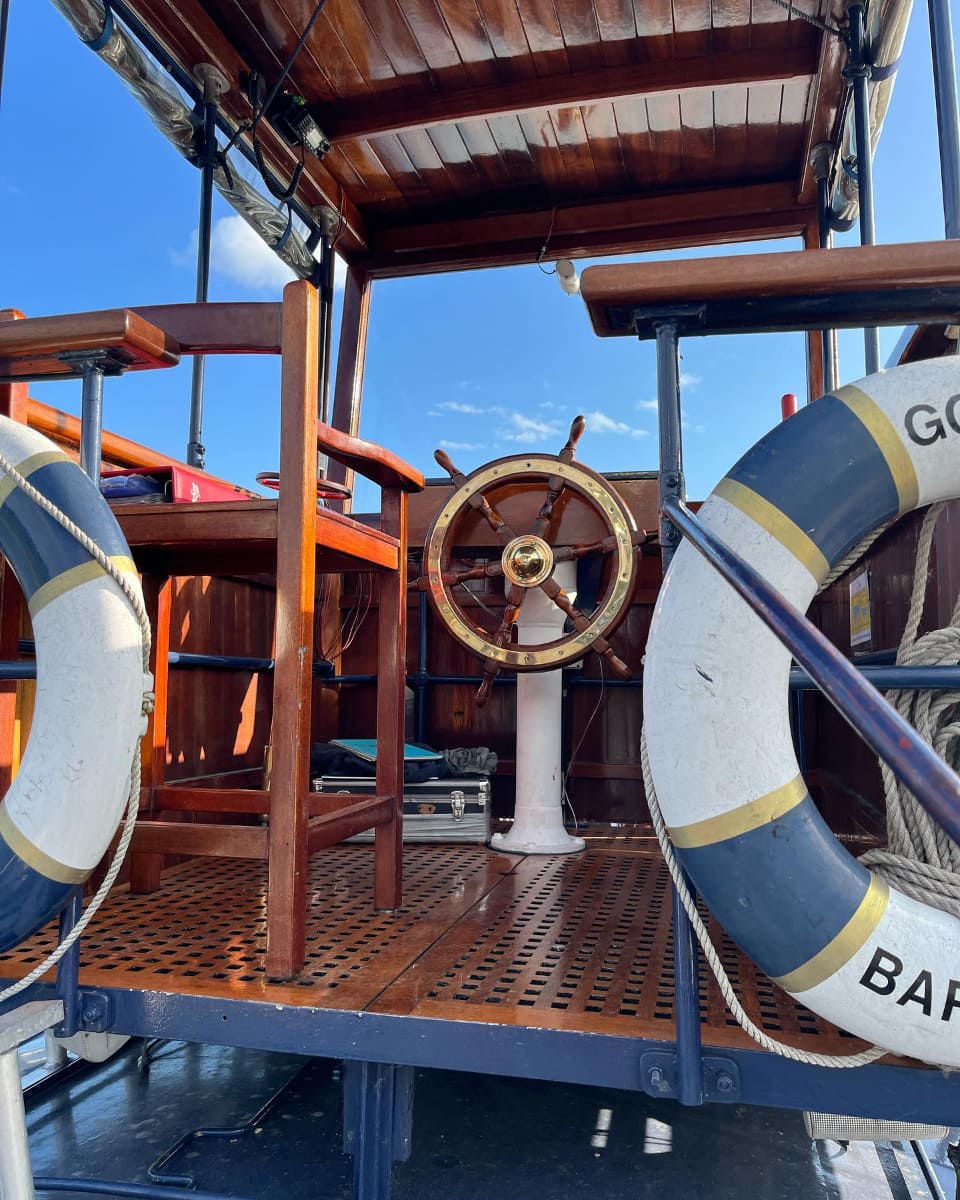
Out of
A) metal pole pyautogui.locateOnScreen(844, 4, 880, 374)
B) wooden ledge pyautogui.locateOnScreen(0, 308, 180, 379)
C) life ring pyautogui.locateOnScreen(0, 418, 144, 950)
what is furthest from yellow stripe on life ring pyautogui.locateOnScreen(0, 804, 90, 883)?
metal pole pyautogui.locateOnScreen(844, 4, 880, 374)

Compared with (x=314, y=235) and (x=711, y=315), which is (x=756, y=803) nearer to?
(x=711, y=315)

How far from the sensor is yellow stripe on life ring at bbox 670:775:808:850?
0.77 meters

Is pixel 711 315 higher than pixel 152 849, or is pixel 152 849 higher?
pixel 711 315

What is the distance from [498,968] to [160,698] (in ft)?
2.82

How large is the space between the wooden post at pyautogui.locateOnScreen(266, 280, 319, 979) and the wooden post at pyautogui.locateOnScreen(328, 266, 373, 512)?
1666 millimetres

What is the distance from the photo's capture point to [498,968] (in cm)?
115

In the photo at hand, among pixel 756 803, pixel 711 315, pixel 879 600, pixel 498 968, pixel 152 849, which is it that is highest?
pixel 711 315

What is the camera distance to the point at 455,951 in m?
1.23

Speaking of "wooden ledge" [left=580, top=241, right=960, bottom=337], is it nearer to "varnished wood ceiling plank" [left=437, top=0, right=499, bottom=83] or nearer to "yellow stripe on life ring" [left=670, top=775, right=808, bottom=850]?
"yellow stripe on life ring" [left=670, top=775, right=808, bottom=850]

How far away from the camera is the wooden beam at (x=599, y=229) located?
268cm

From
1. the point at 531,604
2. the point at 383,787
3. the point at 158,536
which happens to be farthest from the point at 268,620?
the point at 158,536

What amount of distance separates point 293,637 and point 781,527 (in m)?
0.64

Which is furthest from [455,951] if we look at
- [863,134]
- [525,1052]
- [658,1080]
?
[863,134]

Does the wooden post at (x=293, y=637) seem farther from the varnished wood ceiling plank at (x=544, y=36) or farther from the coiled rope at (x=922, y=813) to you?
the varnished wood ceiling plank at (x=544, y=36)
